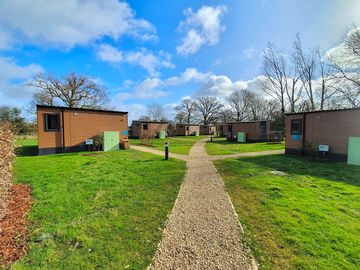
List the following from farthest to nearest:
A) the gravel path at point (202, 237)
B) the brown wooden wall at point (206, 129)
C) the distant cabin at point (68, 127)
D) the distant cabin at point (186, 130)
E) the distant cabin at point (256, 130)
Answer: the brown wooden wall at point (206, 129) < the distant cabin at point (186, 130) < the distant cabin at point (256, 130) < the distant cabin at point (68, 127) < the gravel path at point (202, 237)

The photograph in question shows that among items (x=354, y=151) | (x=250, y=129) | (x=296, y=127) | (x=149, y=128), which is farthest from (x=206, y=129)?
(x=354, y=151)

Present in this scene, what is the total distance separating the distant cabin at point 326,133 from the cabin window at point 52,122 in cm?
1718

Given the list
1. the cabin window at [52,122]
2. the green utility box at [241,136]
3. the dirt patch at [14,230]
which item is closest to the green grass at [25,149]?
the cabin window at [52,122]

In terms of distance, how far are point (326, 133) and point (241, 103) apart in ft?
141

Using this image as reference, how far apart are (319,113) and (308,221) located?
1025 centimetres

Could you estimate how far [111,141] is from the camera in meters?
15.1

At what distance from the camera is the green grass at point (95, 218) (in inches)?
101

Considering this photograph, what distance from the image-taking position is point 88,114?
1413 centimetres

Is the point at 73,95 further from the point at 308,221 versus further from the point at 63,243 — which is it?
the point at 308,221

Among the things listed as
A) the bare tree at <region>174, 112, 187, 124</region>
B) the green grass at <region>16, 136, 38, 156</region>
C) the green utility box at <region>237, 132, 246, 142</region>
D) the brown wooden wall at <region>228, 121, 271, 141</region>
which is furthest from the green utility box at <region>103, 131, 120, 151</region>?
the bare tree at <region>174, 112, 187, 124</region>

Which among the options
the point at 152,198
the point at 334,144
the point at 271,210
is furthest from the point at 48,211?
the point at 334,144

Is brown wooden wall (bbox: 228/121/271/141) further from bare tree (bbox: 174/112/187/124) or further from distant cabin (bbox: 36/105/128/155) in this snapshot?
bare tree (bbox: 174/112/187/124)

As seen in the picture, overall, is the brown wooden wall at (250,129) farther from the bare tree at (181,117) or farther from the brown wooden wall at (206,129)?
the bare tree at (181,117)

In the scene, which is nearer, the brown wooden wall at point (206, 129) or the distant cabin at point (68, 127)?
the distant cabin at point (68, 127)
